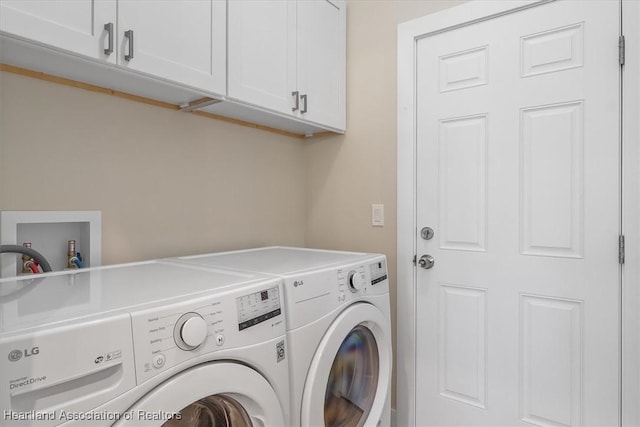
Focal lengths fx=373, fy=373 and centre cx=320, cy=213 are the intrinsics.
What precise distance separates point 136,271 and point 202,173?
64 cm

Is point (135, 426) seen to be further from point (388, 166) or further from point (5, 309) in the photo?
point (388, 166)

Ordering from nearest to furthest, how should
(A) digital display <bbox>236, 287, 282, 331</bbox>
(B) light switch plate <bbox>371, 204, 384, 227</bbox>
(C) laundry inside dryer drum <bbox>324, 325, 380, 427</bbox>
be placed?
(A) digital display <bbox>236, 287, 282, 331</bbox>, (C) laundry inside dryer drum <bbox>324, 325, 380, 427</bbox>, (B) light switch plate <bbox>371, 204, 384, 227</bbox>

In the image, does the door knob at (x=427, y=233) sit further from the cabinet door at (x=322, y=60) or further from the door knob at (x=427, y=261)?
the cabinet door at (x=322, y=60)

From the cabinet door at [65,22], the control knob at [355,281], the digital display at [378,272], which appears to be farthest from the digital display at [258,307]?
the cabinet door at [65,22]

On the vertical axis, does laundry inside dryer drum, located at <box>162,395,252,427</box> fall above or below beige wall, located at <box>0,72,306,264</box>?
below

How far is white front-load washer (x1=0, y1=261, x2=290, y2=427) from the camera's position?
62 cm

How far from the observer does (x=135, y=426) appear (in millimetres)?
708

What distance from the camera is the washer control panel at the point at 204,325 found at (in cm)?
75

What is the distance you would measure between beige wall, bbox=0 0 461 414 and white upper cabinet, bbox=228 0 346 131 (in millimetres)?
137

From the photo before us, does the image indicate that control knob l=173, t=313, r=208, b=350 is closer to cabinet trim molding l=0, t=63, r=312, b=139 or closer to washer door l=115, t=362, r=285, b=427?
washer door l=115, t=362, r=285, b=427

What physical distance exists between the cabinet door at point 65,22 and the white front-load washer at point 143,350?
2.19ft

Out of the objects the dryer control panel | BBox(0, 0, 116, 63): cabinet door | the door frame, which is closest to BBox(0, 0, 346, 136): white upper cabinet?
BBox(0, 0, 116, 63): cabinet door

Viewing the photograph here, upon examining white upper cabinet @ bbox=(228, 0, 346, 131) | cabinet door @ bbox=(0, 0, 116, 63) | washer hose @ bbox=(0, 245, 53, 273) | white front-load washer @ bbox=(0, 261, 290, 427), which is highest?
white upper cabinet @ bbox=(228, 0, 346, 131)

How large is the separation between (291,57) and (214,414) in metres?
1.48
